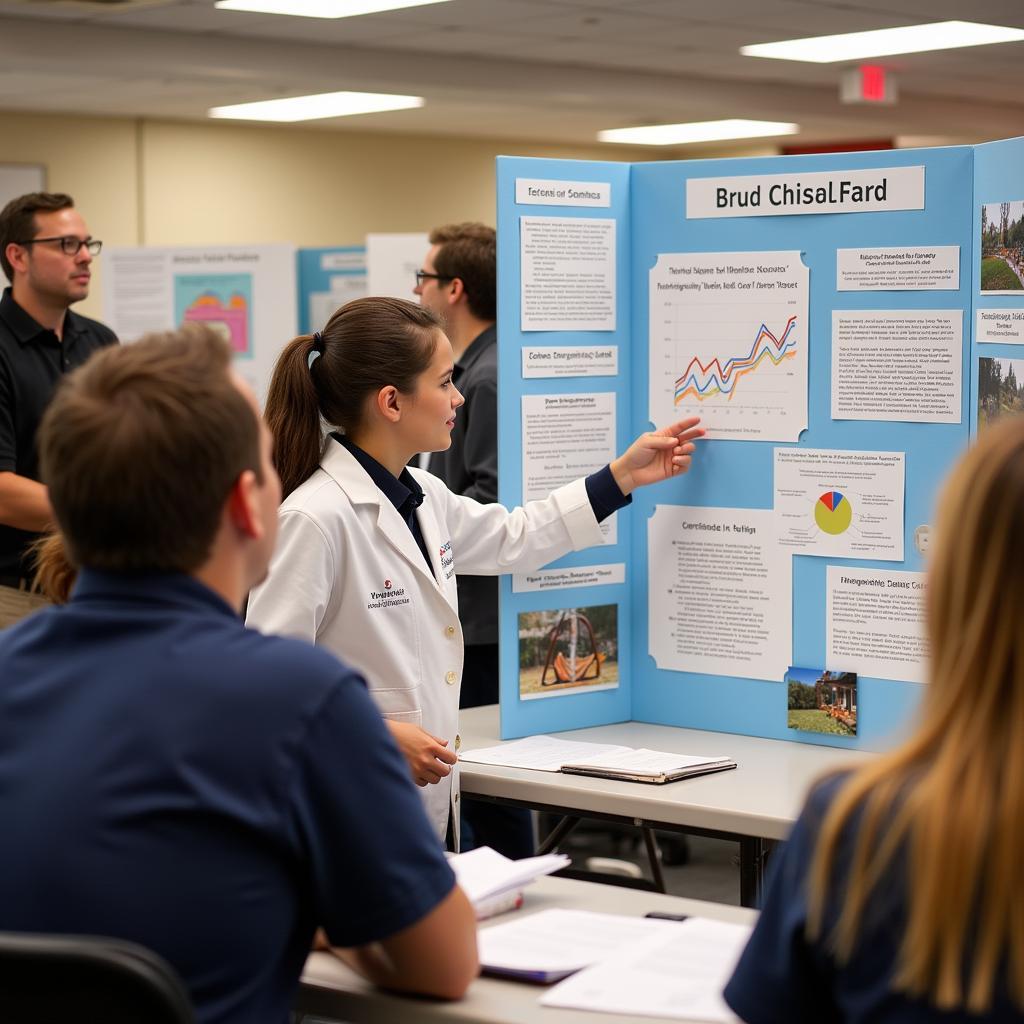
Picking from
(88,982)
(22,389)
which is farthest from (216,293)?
(88,982)

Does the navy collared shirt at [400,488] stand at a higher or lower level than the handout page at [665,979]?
higher

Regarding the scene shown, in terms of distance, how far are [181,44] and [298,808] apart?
726cm

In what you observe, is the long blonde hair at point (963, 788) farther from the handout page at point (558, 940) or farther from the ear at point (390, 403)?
the ear at point (390, 403)

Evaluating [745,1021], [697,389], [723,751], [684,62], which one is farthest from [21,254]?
[684,62]

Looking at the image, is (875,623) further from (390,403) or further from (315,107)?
(315,107)

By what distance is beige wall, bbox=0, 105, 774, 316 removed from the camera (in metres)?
10.6

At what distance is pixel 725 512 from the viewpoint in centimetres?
293

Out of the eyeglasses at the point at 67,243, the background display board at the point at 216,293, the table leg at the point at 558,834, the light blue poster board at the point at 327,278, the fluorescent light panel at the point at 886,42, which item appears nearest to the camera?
the table leg at the point at 558,834

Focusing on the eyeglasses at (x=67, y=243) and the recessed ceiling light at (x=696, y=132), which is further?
the recessed ceiling light at (x=696, y=132)

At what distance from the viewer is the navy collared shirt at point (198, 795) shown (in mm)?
1283

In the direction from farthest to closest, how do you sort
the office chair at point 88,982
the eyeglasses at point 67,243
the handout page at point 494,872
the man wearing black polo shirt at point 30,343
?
the eyeglasses at point 67,243 → the man wearing black polo shirt at point 30,343 → the handout page at point 494,872 → the office chair at point 88,982

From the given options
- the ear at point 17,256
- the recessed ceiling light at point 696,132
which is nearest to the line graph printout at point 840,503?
the ear at point 17,256

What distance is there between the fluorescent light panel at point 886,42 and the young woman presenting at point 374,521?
6177 mm

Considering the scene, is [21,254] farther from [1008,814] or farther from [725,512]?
[1008,814]
